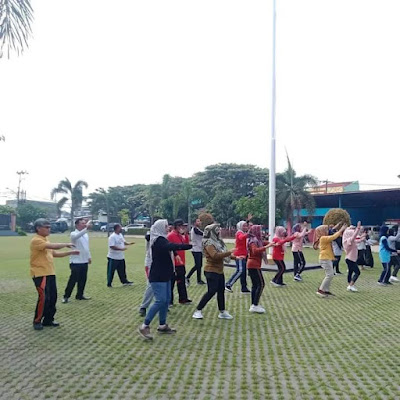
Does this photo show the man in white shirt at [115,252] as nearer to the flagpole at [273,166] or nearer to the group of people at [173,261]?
the group of people at [173,261]

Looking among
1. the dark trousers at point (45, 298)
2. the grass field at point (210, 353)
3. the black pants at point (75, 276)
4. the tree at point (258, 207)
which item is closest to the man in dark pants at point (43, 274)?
the dark trousers at point (45, 298)

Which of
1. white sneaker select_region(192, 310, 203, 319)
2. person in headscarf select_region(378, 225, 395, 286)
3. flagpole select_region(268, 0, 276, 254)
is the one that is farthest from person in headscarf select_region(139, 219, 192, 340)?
flagpole select_region(268, 0, 276, 254)

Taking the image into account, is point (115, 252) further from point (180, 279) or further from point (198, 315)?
point (198, 315)

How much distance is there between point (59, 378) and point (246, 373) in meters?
1.93

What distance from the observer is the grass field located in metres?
4.12

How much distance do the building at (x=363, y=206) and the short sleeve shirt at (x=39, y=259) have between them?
1197 inches

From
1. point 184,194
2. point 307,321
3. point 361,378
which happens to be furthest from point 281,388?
point 184,194

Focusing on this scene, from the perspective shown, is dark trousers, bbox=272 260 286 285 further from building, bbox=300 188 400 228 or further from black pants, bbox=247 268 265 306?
building, bbox=300 188 400 228

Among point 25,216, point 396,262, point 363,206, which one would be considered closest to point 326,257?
point 396,262

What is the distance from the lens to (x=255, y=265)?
7590 mm

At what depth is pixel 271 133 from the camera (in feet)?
53.2

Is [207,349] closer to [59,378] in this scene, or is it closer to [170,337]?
[170,337]

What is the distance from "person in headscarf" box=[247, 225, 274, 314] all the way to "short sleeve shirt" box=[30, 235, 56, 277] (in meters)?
3.34

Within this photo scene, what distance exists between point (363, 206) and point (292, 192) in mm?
13606
